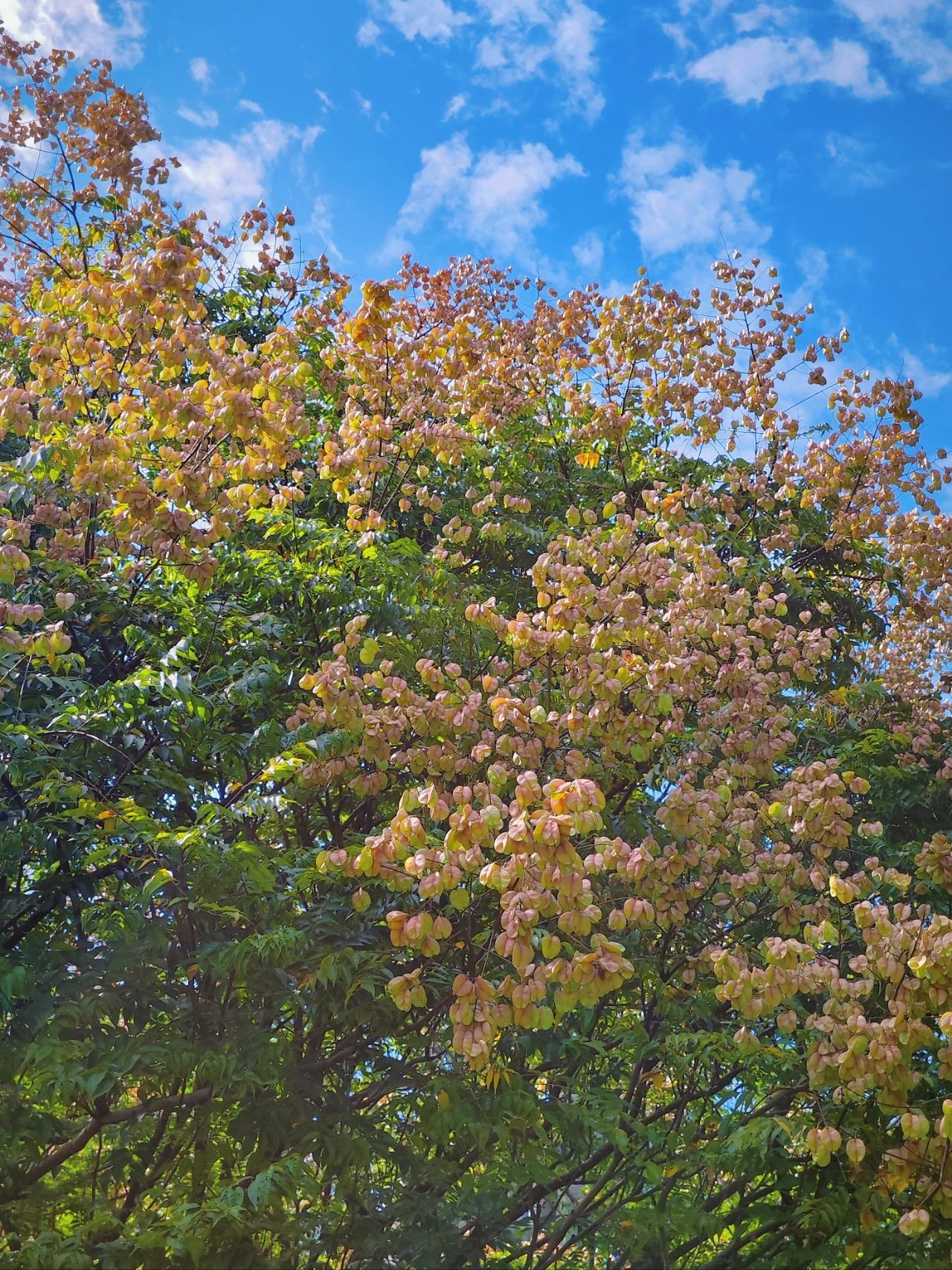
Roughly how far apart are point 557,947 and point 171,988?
7.81ft

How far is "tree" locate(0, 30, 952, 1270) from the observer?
4.46 metres

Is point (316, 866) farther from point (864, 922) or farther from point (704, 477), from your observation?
point (704, 477)

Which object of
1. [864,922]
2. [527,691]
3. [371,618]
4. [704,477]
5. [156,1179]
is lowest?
[864,922]

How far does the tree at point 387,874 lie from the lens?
4.46 metres

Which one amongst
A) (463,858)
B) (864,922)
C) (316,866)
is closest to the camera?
(463,858)

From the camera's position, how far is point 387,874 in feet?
14.9

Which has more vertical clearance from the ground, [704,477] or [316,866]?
[704,477]

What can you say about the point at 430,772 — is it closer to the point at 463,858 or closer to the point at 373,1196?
the point at 463,858

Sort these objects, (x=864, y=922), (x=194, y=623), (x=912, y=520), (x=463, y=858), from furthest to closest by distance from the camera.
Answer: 1. (x=912, y=520)
2. (x=194, y=623)
3. (x=864, y=922)
4. (x=463, y=858)

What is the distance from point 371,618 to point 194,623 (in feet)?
3.10

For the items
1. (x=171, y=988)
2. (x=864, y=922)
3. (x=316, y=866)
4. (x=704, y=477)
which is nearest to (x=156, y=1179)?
(x=171, y=988)

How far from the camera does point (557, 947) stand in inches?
151

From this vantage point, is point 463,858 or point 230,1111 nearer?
point 463,858

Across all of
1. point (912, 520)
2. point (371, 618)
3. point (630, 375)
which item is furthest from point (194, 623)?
point (912, 520)
